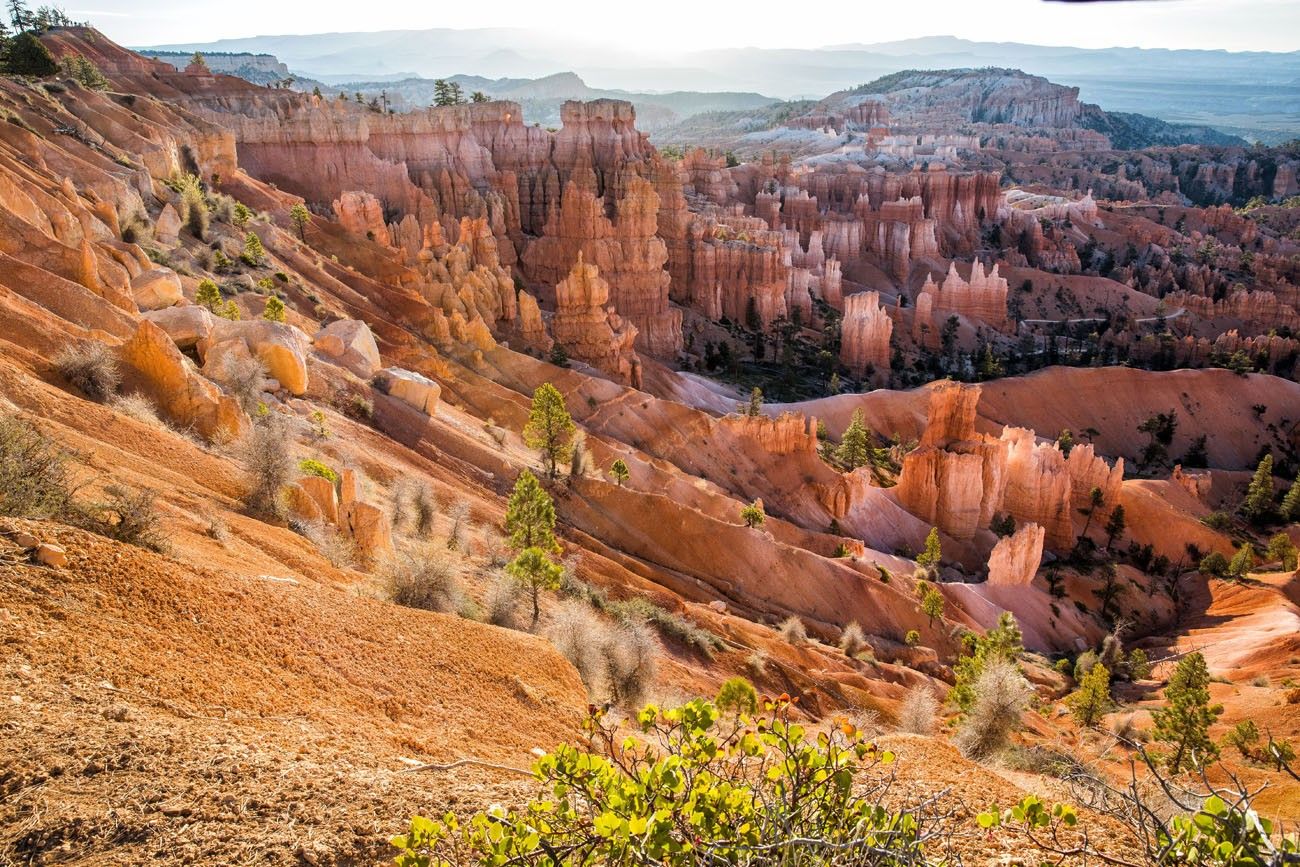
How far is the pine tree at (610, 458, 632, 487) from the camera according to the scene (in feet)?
97.6

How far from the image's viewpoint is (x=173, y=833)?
5617mm

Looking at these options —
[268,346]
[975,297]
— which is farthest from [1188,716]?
[975,297]

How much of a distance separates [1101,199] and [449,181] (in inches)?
4243

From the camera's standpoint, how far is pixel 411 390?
90.2 feet

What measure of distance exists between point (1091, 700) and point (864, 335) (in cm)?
4701

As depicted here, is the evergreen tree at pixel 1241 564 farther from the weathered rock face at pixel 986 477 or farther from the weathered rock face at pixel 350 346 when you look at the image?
the weathered rock face at pixel 350 346

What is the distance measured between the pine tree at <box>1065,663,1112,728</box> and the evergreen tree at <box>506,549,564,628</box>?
16421 millimetres

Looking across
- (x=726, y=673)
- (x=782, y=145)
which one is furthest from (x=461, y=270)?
(x=782, y=145)

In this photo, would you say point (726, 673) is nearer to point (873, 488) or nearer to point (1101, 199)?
point (873, 488)

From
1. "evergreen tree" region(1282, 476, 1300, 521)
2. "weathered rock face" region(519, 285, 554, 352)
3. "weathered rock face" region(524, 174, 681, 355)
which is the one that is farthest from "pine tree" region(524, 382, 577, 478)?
"evergreen tree" region(1282, 476, 1300, 521)

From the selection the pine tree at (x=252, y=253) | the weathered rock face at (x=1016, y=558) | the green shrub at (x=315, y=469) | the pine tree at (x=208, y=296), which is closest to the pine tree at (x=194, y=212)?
the pine tree at (x=252, y=253)

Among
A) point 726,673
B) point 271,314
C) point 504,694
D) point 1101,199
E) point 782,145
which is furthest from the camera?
point 782,145

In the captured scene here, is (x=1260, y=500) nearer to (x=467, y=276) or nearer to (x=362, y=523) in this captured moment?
(x=467, y=276)

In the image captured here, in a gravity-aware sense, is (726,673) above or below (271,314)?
below
